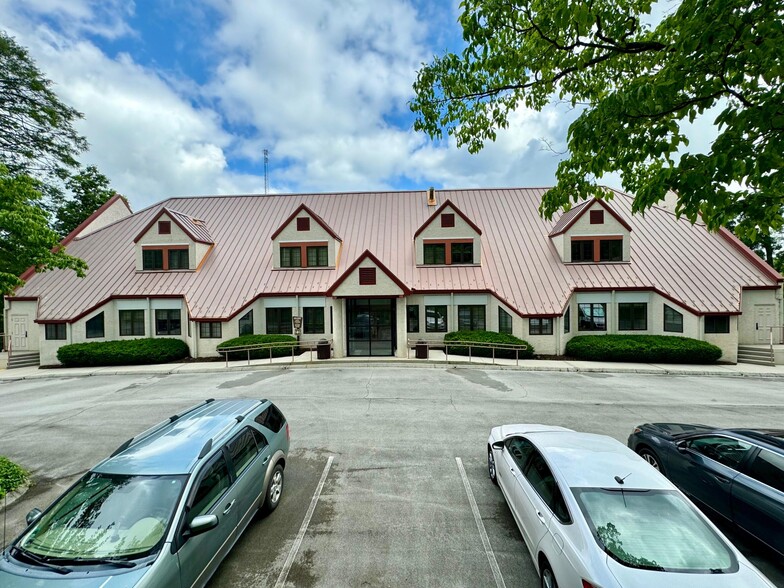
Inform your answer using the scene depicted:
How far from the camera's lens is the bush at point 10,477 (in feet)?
22.2

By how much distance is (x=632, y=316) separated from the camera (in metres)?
22.0

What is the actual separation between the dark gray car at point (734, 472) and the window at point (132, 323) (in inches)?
1044

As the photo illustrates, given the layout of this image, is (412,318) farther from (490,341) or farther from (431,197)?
(431,197)

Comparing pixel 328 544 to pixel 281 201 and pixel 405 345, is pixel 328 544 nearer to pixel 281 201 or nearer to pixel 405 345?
pixel 405 345

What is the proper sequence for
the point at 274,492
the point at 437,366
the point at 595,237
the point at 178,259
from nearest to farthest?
the point at 274,492 → the point at 437,366 → the point at 595,237 → the point at 178,259

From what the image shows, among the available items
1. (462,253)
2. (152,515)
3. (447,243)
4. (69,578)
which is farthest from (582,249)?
(69,578)

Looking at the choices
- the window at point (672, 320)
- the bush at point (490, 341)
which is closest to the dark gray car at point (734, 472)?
the bush at point (490, 341)

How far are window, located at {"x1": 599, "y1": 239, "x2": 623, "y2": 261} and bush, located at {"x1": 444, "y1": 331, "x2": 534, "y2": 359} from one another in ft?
29.2

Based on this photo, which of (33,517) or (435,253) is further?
(435,253)

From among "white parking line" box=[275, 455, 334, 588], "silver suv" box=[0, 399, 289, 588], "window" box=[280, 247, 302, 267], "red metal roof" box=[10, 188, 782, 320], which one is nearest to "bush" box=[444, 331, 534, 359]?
"red metal roof" box=[10, 188, 782, 320]

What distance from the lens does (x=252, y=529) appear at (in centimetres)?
574

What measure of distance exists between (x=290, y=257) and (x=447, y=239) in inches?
433

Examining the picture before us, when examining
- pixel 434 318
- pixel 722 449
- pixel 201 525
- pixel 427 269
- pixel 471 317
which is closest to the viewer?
pixel 201 525

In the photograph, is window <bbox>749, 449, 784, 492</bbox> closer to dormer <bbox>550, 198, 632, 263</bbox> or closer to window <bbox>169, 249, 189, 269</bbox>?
dormer <bbox>550, 198, 632, 263</bbox>
